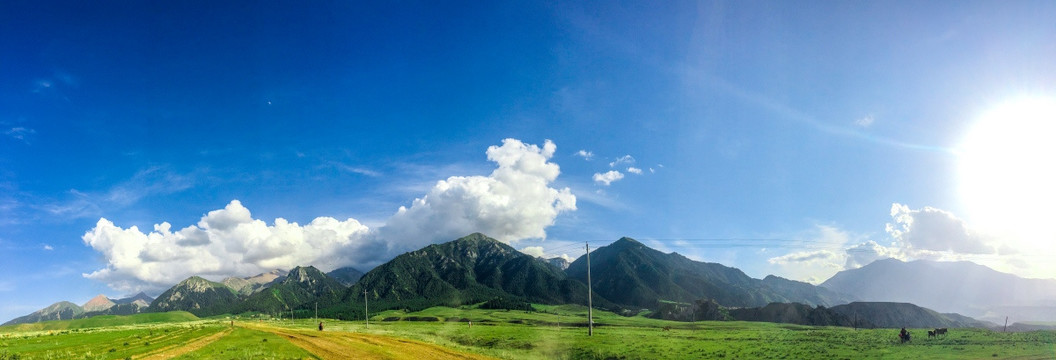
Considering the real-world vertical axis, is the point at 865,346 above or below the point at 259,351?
below

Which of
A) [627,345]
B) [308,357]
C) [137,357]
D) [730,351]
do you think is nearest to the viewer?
[308,357]

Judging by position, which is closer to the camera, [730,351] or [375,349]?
[375,349]

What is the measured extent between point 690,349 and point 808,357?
41.7ft

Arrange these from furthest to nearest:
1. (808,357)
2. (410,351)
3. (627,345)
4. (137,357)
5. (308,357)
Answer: (627,345)
(808,357)
(410,351)
(137,357)
(308,357)

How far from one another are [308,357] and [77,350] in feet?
114

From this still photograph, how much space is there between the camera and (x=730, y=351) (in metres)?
55.0

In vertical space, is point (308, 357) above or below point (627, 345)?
above

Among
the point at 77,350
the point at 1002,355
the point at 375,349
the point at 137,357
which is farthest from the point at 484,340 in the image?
the point at 1002,355

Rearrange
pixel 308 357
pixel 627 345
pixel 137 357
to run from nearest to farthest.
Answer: pixel 308 357 < pixel 137 357 < pixel 627 345

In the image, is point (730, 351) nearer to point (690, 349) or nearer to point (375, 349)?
point (690, 349)

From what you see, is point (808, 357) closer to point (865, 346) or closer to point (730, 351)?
point (730, 351)

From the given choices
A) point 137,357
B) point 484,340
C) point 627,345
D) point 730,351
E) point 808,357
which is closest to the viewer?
point 137,357

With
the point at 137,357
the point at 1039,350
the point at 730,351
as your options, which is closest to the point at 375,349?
the point at 137,357

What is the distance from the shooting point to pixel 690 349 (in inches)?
2238
